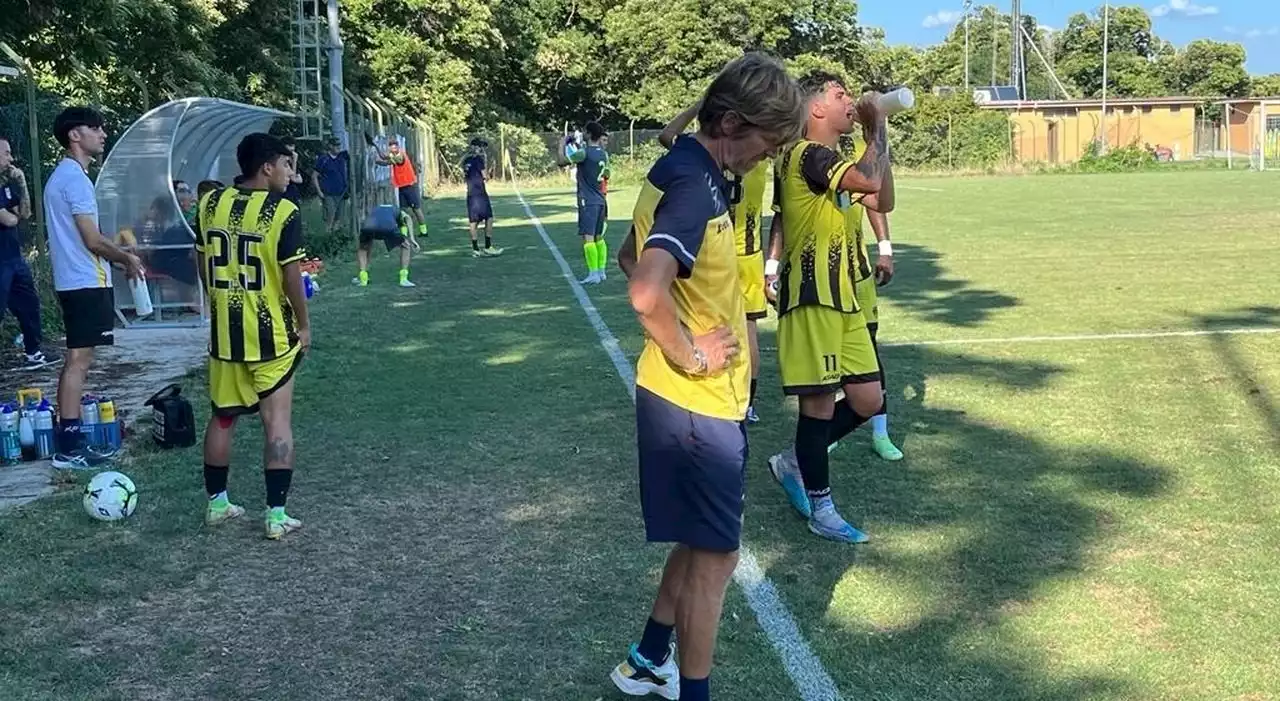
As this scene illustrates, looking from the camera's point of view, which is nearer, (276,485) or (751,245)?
(276,485)

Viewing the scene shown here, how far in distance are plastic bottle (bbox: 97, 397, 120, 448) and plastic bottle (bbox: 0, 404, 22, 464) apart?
17.7 inches

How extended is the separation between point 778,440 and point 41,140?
377 inches

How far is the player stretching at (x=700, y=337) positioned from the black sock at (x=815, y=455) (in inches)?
74.7

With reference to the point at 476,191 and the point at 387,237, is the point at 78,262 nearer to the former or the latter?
the point at 387,237

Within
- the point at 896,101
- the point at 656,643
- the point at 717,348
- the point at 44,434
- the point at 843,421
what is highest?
the point at 896,101

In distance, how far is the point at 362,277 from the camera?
48.4 feet

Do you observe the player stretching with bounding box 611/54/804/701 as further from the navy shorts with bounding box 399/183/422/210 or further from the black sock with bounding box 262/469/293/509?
the navy shorts with bounding box 399/183/422/210

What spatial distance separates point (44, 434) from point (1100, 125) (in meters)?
58.0

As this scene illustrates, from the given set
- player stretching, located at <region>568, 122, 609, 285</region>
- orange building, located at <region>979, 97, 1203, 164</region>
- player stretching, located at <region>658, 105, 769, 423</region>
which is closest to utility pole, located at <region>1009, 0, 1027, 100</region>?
orange building, located at <region>979, 97, 1203, 164</region>

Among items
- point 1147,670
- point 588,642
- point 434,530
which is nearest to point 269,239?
point 434,530

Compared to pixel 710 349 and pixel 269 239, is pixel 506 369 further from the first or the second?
pixel 710 349

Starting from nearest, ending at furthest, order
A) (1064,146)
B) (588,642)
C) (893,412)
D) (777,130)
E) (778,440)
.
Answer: (777,130), (588,642), (778,440), (893,412), (1064,146)

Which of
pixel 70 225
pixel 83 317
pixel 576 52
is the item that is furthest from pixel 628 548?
pixel 576 52

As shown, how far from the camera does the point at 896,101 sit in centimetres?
426
